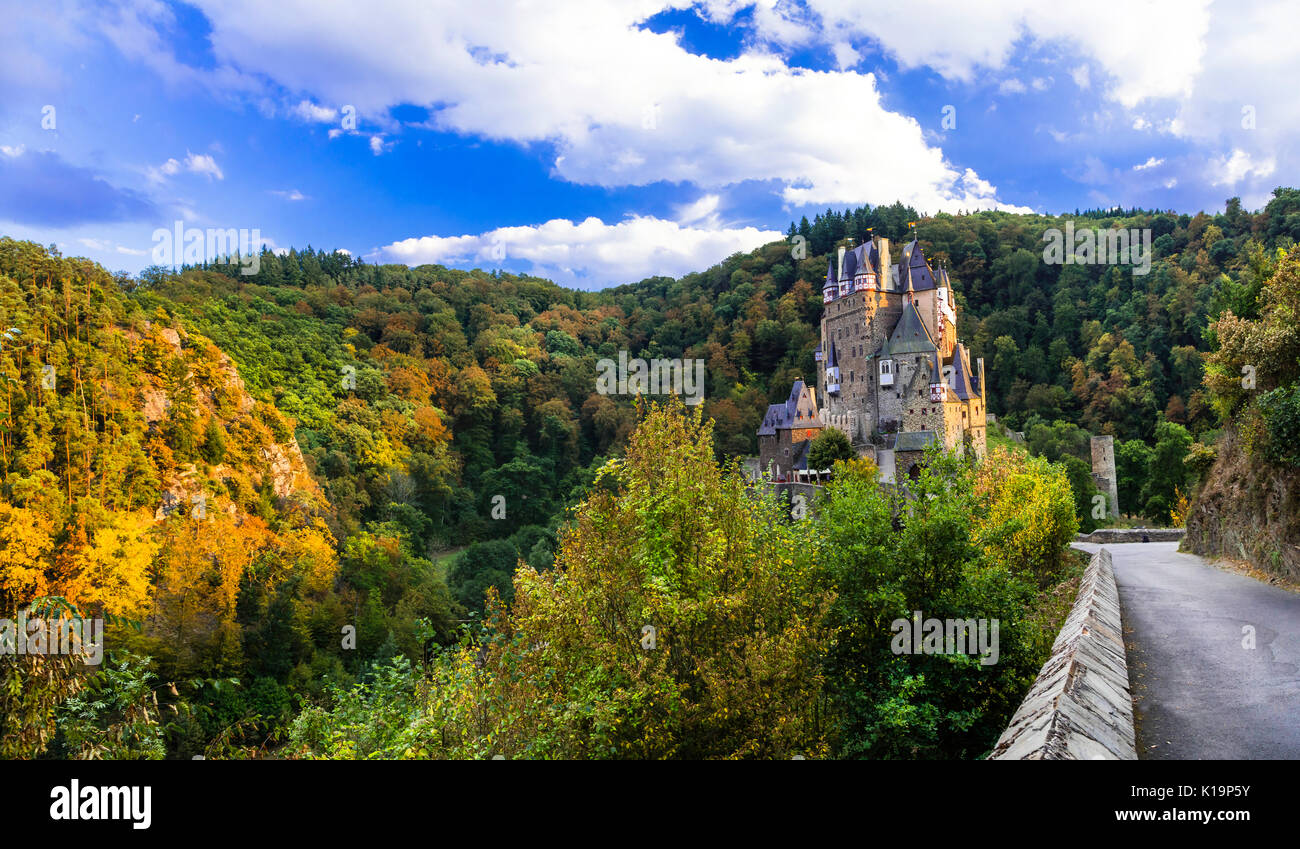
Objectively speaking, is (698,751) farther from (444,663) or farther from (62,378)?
(62,378)

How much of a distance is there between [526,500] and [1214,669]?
219 feet

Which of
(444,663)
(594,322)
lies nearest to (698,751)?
(444,663)

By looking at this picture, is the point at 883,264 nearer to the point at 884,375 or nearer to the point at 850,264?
the point at 850,264

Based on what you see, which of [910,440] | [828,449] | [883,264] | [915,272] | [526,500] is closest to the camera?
[828,449]

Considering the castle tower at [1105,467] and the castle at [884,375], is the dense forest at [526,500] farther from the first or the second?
the castle at [884,375]

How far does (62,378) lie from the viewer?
1264 inches

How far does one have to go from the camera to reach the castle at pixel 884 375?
57031 mm

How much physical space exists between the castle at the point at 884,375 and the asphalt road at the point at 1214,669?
41957 mm

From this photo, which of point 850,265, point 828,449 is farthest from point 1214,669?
point 850,265

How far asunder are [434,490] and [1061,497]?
55.6 meters
